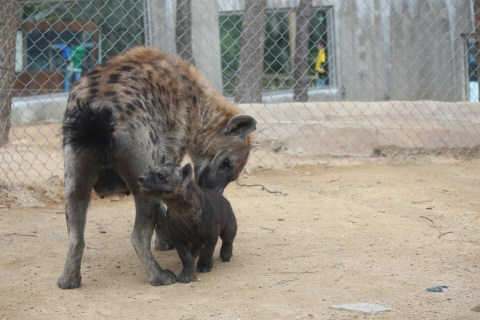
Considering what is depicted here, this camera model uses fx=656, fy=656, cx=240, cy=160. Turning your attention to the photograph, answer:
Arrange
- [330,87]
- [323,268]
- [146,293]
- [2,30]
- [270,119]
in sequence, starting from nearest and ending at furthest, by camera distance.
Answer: [146,293] → [323,268] → [2,30] → [270,119] → [330,87]

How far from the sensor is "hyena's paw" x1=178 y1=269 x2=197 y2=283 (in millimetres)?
4336

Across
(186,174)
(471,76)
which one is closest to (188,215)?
(186,174)

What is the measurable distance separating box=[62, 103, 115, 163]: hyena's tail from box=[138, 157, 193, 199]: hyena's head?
1.02ft

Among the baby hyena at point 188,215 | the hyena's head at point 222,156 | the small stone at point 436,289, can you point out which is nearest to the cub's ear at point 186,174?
the baby hyena at point 188,215

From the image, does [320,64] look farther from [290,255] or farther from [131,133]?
[131,133]

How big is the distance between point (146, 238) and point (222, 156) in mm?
1110

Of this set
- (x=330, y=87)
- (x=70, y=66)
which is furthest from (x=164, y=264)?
(x=330, y=87)

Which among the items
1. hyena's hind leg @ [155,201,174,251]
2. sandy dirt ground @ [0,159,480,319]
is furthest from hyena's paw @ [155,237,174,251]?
sandy dirt ground @ [0,159,480,319]

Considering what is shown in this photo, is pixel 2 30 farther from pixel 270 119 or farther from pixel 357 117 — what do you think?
pixel 357 117

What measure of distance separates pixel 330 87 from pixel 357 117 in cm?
705

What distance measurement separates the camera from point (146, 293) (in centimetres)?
409

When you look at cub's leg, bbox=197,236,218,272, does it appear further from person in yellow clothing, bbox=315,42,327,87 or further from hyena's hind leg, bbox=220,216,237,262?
person in yellow clothing, bbox=315,42,327,87

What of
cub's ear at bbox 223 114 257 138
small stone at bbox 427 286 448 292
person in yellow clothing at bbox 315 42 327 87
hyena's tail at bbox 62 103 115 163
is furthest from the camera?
person in yellow clothing at bbox 315 42 327 87

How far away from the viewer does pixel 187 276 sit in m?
4.36
